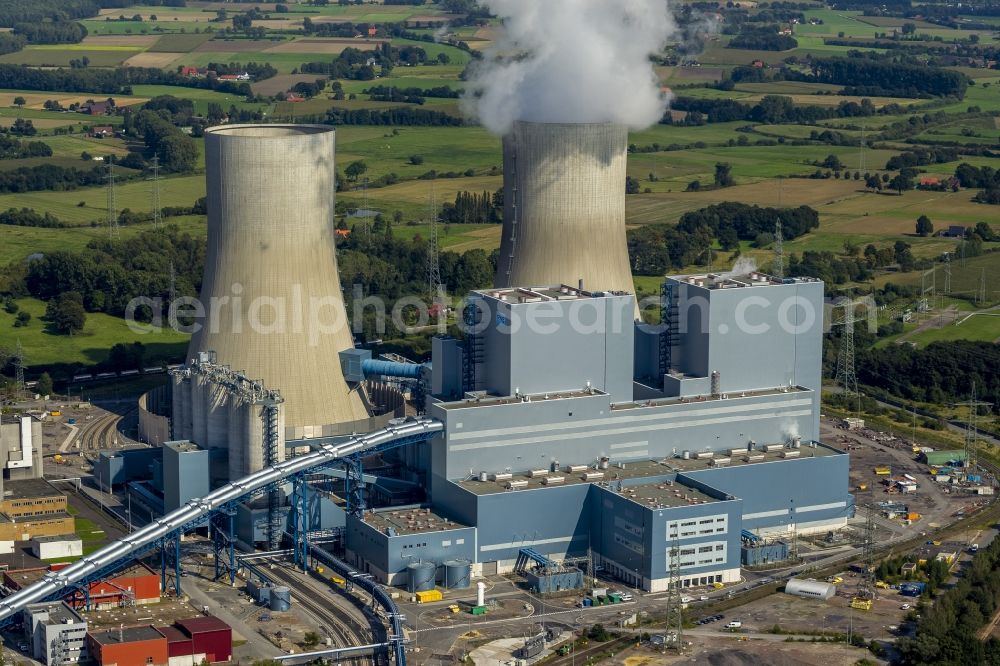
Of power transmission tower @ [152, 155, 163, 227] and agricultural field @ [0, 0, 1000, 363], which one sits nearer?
agricultural field @ [0, 0, 1000, 363]

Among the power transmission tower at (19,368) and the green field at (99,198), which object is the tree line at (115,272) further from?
the green field at (99,198)

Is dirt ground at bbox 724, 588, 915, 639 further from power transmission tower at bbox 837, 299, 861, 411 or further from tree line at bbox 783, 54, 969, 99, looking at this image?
tree line at bbox 783, 54, 969, 99

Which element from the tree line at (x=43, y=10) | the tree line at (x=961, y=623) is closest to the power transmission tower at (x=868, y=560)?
the tree line at (x=961, y=623)

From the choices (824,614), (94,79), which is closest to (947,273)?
(824,614)

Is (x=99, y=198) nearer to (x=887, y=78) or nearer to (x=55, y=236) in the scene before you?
(x=55, y=236)

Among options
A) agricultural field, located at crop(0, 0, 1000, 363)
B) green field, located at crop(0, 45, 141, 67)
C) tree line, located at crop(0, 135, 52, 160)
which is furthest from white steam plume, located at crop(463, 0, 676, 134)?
green field, located at crop(0, 45, 141, 67)

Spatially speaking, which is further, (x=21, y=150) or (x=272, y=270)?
(x=21, y=150)
